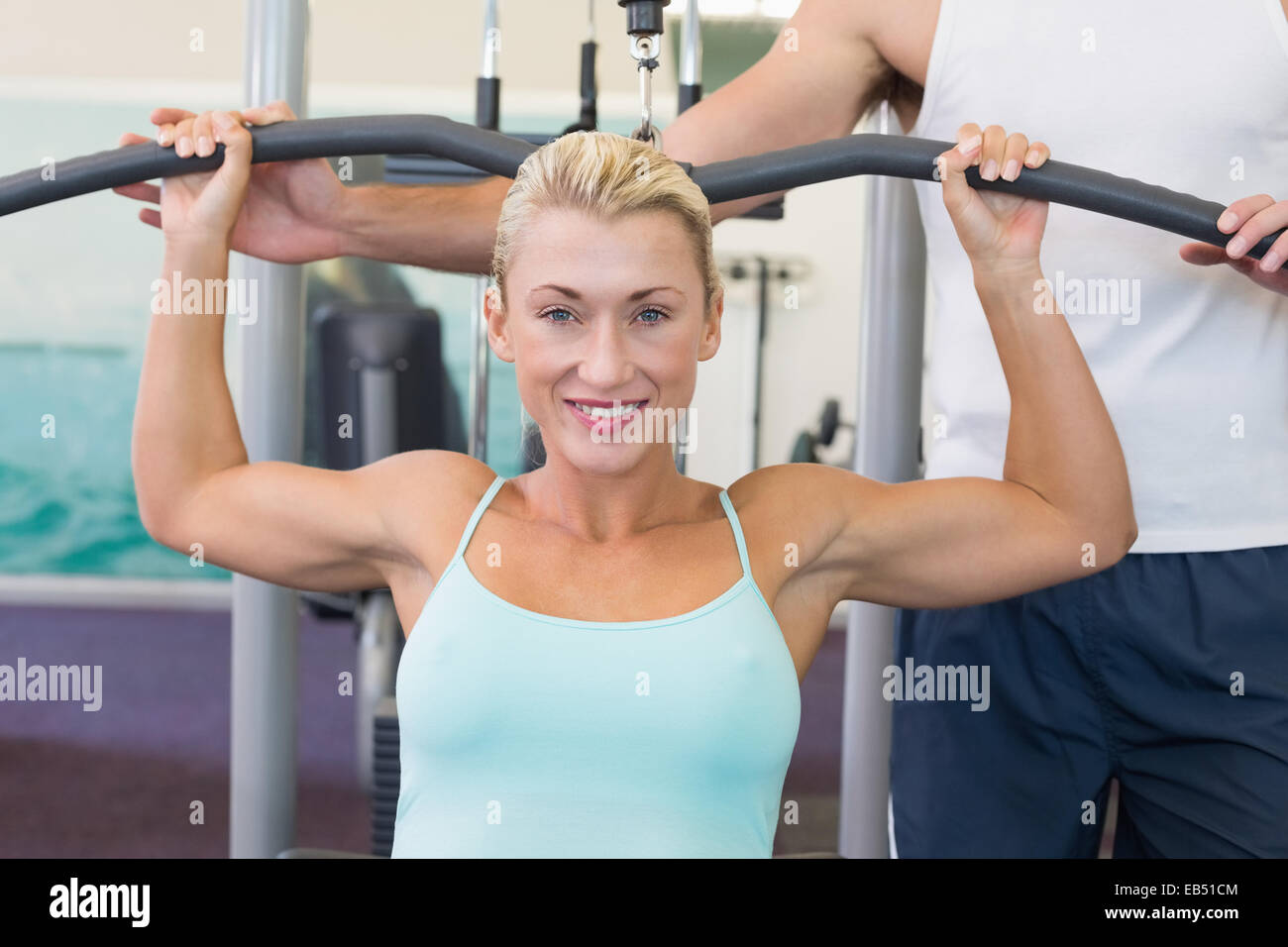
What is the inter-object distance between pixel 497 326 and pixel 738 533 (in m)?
0.33

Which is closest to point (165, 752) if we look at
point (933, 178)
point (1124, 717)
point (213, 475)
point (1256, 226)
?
point (213, 475)

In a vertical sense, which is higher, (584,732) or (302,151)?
(302,151)

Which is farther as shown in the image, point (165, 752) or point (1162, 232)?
point (165, 752)

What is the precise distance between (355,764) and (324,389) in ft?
4.60

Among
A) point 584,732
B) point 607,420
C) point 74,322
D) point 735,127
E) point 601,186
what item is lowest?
point 584,732

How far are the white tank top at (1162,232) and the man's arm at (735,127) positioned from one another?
0.41 ft

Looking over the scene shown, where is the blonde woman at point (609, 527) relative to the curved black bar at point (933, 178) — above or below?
below

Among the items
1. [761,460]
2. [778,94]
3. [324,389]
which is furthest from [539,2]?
[778,94]

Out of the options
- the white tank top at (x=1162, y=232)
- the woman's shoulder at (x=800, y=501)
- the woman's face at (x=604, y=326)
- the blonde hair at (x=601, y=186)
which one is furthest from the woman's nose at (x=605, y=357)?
the white tank top at (x=1162, y=232)

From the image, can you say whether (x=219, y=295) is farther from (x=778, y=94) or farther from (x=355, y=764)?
(x=355, y=764)

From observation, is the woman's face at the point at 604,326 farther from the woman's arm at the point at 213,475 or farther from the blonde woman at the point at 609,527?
the woman's arm at the point at 213,475

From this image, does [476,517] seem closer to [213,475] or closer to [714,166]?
[213,475]

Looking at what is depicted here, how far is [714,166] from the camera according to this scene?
127 centimetres

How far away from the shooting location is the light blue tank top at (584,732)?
3.76ft
